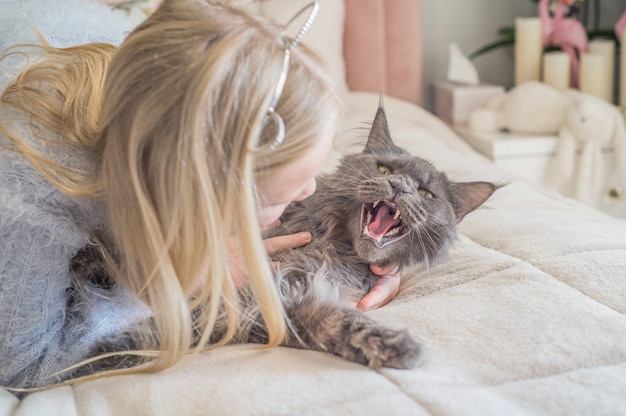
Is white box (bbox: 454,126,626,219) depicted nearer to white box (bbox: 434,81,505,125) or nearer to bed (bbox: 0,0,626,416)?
white box (bbox: 434,81,505,125)

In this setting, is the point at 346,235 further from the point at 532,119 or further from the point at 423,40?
the point at 423,40

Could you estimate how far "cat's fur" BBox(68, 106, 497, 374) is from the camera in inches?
44.1

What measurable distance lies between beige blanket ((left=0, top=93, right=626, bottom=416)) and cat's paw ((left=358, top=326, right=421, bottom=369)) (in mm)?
19

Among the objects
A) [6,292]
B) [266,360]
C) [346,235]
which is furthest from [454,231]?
[6,292]

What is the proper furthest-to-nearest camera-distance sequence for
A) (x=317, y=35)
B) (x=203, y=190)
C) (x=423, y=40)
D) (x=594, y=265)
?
(x=423, y=40), (x=317, y=35), (x=594, y=265), (x=203, y=190)

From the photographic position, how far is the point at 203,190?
0.91 meters

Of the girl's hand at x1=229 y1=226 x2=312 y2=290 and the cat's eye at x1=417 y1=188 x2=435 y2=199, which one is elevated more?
the cat's eye at x1=417 y1=188 x2=435 y2=199

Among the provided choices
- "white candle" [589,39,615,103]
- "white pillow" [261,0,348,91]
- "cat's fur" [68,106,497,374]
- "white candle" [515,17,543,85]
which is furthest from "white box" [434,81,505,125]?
"cat's fur" [68,106,497,374]

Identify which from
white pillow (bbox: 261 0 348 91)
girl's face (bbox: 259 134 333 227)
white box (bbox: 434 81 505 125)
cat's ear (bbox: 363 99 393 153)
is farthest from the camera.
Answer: white box (bbox: 434 81 505 125)

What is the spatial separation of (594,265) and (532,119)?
5.13 ft

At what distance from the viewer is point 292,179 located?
100 cm

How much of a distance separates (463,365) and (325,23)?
2.01 m

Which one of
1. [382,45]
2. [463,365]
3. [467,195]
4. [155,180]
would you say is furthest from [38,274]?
[382,45]

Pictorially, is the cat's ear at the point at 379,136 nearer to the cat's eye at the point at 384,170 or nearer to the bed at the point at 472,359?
the cat's eye at the point at 384,170
